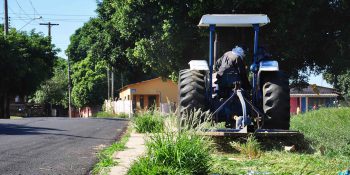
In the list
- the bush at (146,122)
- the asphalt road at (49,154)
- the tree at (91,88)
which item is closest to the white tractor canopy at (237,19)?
the asphalt road at (49,154)

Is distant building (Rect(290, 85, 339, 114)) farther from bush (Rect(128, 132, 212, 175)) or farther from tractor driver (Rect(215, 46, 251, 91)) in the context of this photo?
bush (Rect(128, 132, 212, 175))

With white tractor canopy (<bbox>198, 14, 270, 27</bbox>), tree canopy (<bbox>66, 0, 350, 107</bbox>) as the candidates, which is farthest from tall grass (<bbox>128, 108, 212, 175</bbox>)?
tree canopy (<bbox>66, 0, 350, 107</bbox>)

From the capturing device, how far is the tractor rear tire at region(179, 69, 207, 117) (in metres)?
9.80

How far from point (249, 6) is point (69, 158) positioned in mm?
13692

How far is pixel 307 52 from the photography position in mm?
24484

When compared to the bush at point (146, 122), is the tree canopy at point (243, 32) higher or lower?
higher

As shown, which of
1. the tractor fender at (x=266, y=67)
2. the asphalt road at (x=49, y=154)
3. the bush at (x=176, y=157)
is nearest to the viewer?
the bush at (x=176, y=157)

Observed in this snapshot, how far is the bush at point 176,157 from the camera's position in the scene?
5688 mm

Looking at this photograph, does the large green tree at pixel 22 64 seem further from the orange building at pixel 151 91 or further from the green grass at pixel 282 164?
the green grass at pixel 282 164

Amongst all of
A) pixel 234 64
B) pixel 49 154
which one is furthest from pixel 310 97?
pixel 49 154

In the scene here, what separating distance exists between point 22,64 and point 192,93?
32.2m

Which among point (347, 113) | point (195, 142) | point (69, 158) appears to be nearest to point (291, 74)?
point (347, 113)

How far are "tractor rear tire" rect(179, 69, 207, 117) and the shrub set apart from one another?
1.69 metres

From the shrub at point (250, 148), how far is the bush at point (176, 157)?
1713 millimetres
